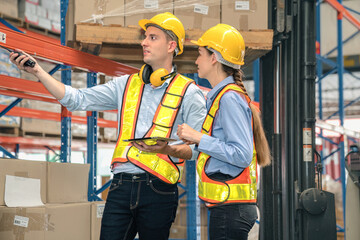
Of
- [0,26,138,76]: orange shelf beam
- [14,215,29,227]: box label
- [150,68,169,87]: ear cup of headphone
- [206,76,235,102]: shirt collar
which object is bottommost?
[14,215,29,227]: box label

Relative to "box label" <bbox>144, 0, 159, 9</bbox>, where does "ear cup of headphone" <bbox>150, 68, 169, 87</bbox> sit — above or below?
Answer: below

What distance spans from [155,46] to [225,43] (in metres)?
0.47

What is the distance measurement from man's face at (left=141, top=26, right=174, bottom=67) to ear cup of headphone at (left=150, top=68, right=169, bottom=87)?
0.15 meters

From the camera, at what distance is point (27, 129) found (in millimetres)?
7531

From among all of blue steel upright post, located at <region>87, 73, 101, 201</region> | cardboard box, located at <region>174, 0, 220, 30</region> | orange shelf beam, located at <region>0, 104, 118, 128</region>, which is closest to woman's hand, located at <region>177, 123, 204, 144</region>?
cardboard box, located at <region>174, 0, 220, 30</region>

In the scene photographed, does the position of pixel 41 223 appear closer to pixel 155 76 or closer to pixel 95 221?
pixel 95 221

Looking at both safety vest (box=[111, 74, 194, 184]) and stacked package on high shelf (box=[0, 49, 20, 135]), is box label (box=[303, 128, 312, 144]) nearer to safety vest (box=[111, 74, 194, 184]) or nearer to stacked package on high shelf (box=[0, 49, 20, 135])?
safety vest (box=[111, 74, 194, 184])

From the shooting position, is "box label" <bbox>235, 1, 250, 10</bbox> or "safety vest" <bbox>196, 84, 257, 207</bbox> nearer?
"safety vest" <bbox>196, 84, 257, 207</bbox>

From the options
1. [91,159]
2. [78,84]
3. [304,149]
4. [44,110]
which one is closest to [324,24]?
[78,84]

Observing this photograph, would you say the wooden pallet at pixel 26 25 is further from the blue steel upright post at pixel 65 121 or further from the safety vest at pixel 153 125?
the safety vest at pixel 153 125

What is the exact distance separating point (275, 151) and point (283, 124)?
0.97 ft

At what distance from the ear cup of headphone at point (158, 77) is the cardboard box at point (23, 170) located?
127cm

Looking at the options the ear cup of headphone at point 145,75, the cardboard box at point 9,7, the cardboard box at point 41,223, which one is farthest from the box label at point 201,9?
the cardboard box at point 9,7

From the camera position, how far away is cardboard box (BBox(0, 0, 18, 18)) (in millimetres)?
7203
